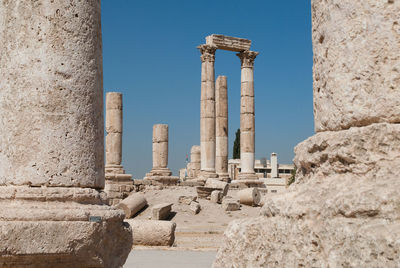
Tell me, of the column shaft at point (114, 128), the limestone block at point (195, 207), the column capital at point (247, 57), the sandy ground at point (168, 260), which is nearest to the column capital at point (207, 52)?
the column capital at point (247, 57)

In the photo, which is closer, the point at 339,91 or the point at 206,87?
the point at 339,91

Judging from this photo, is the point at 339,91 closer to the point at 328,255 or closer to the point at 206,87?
the point at 328,255

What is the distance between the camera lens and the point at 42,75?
5.31m

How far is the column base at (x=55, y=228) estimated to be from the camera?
4812 millimetres

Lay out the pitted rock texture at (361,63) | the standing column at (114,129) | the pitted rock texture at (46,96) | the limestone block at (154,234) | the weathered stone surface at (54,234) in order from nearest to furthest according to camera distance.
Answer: the pitted rock texture at (361,63) → the weathered stone surface at (54,234) → the pitted rock texture at (46,96) → the limestone block at (154,234) → the standing column at (114,129)

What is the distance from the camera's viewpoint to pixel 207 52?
2877 cm

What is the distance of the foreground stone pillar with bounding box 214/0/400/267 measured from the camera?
2219 mm

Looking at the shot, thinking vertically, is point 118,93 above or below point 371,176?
above

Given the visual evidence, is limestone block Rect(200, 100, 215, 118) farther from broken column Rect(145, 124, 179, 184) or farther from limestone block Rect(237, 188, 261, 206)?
limestone block Rect(237, 188, 261, 206)

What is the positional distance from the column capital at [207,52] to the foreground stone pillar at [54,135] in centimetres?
2331

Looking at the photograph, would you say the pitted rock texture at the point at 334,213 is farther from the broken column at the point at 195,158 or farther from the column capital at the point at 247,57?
the broken column at the point at 195,158

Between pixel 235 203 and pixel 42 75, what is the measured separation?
1563cm

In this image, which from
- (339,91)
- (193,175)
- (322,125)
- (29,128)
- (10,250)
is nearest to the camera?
(339,91)

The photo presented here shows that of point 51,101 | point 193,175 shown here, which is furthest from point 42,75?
point 193,175
